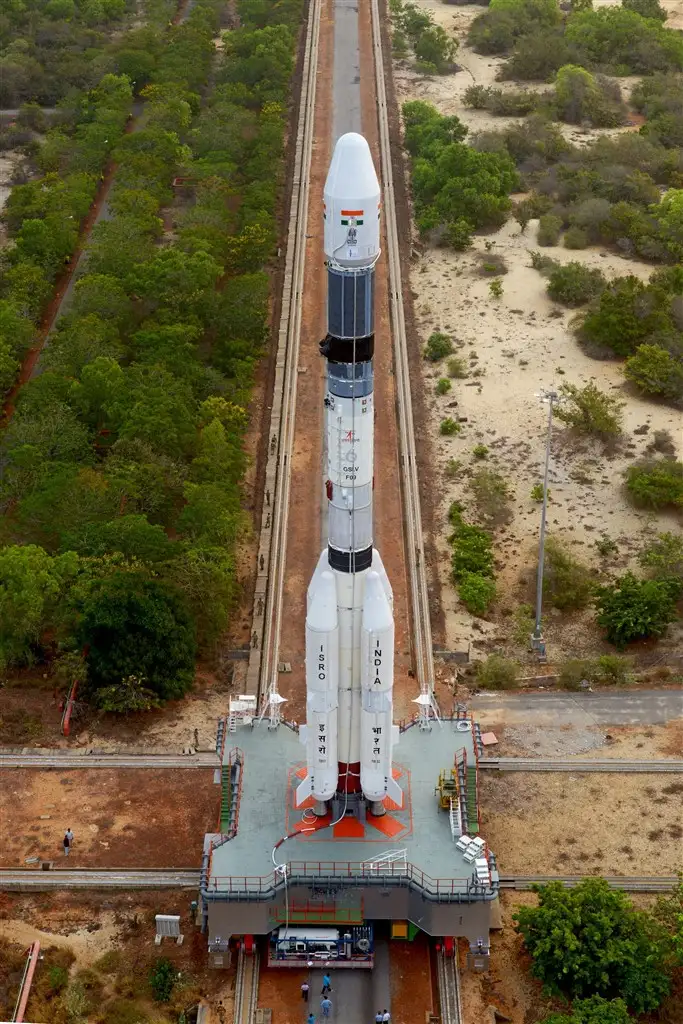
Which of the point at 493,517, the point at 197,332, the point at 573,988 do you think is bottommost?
the point at 573,988

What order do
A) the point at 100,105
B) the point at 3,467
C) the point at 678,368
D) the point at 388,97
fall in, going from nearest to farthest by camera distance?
the point at 3,467 → the point at 678,368 → the point at 100,105 → the point at 388,97

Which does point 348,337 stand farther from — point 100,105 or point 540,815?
point 100,105

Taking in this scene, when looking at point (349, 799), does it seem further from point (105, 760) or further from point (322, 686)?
point (105, 760)

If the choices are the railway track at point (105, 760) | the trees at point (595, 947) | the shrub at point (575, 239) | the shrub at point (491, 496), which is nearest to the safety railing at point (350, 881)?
the trees at point (595, 947)

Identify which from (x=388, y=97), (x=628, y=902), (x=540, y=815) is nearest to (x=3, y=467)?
(x=540, y=815)

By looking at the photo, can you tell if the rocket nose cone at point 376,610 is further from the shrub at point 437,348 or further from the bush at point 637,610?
the shrub at point 437,348

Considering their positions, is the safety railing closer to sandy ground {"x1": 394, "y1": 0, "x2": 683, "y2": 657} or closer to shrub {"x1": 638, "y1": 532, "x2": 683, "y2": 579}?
sandy ground {"x1": 394, "y1": 0, "x2": 683, "y2": 657}
